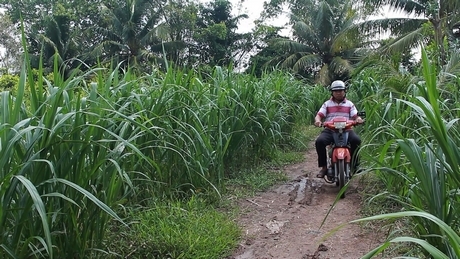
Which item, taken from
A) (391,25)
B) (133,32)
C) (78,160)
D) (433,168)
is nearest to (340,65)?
(391,25)

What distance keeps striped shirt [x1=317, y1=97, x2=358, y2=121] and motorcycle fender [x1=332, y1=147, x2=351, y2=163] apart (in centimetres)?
55

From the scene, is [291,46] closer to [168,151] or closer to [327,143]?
[327,143]

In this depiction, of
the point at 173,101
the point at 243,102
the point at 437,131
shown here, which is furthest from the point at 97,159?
the point at 243,102

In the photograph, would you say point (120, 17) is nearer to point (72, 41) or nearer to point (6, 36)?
point (72, 41)

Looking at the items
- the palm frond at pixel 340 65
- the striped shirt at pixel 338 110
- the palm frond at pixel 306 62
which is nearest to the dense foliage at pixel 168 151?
the striped shirt at pixel 338 110

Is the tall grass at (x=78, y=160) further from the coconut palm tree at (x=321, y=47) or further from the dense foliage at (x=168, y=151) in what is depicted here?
the coconut palm tree at (x=321, y=47)

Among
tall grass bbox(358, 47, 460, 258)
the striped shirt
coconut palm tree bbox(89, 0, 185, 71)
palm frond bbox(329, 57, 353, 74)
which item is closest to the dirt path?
tall grass bbox(358, 47, 460, 258)

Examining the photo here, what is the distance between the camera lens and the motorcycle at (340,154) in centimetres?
354

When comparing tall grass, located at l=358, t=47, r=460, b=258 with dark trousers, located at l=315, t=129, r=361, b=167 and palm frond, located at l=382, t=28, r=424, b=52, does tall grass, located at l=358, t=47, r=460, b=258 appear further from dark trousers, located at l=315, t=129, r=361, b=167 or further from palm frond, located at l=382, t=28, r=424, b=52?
palm frond, located at l=382, t=28, r=424, b=52

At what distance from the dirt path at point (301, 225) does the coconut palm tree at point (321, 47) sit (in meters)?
16.1

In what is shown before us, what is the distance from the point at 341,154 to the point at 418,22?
1166 centimetres

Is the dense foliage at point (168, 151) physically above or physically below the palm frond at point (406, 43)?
below

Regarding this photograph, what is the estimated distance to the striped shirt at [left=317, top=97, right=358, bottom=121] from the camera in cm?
405

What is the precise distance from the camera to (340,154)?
11.6 feet
